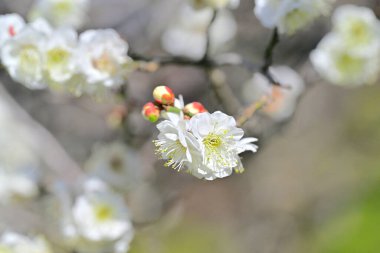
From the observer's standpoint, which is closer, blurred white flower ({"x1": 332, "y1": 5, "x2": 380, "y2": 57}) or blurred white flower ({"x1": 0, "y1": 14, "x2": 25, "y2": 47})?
blurred white flower ({"x1": 0, "y1": 14, "x2": 25, "y2": 47})

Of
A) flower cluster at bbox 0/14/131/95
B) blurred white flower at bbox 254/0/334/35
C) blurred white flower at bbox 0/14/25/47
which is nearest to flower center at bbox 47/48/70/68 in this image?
flower cluster at bbox 0/14/131/95

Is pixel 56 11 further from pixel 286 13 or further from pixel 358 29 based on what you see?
pixel 358 29

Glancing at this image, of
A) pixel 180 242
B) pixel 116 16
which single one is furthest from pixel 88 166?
pixel 180 242

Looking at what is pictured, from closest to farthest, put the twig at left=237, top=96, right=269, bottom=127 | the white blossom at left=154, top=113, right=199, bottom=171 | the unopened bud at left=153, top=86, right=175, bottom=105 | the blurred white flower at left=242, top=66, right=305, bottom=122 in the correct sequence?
1. the white blossom at left=154, top=113, right=199, bottom=171
2. the unopened bud at left=153, top=86, right=175, bottom=105
3. the twig at left=237, top=96, right=269, bottom=127
4. the blurred white flower at left=242, top=66, right=305, bottom=122

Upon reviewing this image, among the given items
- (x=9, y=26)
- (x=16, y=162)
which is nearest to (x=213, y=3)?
(x=9, y=26)

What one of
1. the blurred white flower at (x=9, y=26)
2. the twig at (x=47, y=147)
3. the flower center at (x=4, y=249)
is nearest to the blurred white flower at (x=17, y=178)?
the twig at (x=47, y=147)

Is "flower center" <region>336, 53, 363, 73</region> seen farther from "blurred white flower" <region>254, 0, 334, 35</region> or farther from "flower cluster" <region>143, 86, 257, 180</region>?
"flower cluster" <region>143, 86, 257, 180</region>

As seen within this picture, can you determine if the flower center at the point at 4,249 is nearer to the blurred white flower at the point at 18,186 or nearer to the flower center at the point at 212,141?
the blurred white flower at the point at 18,186

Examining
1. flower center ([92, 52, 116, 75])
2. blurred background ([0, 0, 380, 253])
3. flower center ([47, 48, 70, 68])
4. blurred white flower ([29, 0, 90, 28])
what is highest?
blurred white flower ([29, 0, 90, 28])
